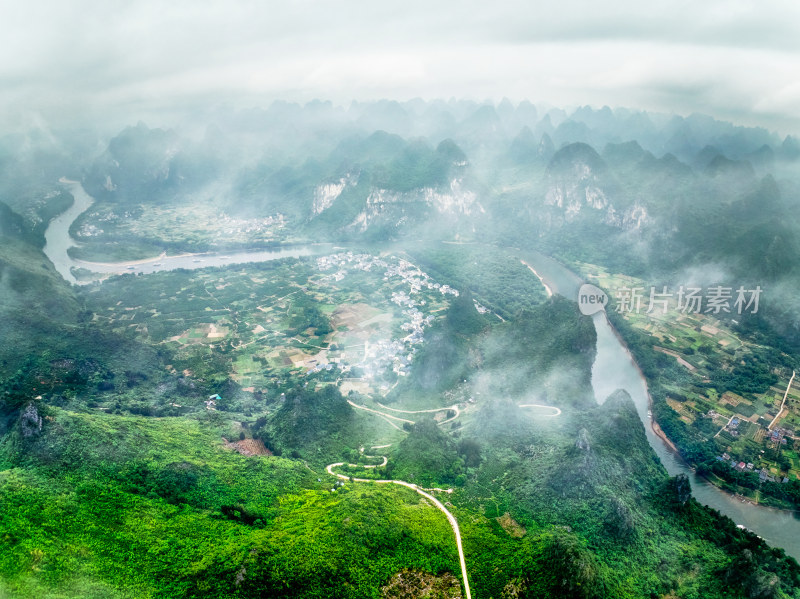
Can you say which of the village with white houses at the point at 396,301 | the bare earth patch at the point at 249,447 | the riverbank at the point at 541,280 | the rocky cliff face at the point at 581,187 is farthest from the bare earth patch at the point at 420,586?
the rocky cliff face at the point at 581,187

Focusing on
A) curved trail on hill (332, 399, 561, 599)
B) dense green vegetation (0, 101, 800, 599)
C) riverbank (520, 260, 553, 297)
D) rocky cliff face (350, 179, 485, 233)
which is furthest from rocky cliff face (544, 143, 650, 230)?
curved trail on hill (332, 399, 561, 599)

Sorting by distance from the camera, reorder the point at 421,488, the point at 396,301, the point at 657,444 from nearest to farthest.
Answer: the point at 421,488, the point at 657,444, the point at 396,301

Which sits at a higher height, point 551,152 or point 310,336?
point 551,152

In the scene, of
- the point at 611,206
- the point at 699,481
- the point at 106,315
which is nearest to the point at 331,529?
the point at 699,481

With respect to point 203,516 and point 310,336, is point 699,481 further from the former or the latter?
point 310,336

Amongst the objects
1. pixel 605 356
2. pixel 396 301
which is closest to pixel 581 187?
pixel 396 301

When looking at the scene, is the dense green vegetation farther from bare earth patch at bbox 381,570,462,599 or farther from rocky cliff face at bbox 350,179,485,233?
rocky cliff face at bbox 350,179,485,233

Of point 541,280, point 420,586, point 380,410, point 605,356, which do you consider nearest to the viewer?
point 420,586

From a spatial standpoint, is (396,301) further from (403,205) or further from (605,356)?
(403,205)

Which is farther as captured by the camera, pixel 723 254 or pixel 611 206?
pixel 611 206
